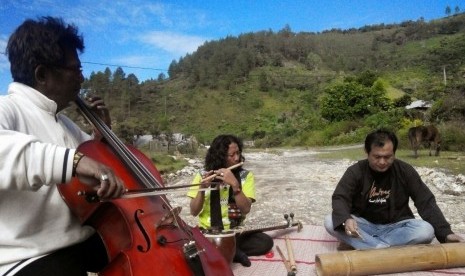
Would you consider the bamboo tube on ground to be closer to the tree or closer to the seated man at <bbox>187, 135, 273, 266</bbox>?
the seated man at <bbox>187, 135, 273, 266</bbox>

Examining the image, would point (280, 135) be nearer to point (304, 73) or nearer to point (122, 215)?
point (122, 215)

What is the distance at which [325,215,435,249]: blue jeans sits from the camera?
3689 mm

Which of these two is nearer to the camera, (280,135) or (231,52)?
(280,135)

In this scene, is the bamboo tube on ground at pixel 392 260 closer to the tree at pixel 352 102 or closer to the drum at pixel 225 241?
the drum at pixel 225 241

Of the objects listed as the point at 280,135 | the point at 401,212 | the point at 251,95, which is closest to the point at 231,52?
the point at 251,95

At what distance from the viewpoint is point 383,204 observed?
157 inches

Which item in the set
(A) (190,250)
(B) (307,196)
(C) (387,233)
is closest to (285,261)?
(C) (387,233)

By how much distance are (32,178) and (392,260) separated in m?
2.85

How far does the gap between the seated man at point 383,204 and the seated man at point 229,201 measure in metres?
0.79

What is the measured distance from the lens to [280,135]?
36.8 m

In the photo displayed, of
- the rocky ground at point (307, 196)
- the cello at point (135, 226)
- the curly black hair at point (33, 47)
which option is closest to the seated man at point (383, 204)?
the rocky ground at point (307, 196)

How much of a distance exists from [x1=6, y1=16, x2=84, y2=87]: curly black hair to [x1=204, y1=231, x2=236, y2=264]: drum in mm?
1868

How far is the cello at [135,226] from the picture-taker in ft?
5.55

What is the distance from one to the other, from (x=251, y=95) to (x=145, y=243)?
7044 centimetres
